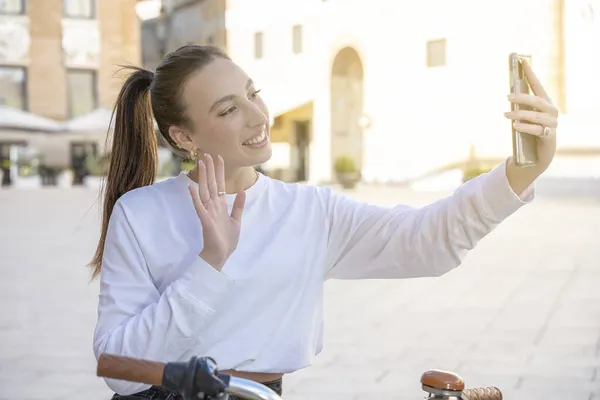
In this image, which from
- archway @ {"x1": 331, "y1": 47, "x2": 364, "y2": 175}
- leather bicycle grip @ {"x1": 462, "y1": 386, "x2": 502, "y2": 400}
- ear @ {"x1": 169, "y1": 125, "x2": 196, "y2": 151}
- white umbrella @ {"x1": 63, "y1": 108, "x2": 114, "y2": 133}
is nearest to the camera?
leather bicycle grip @ {"x1": 462, "y1": 386, "x2": 502, "y2": 400}

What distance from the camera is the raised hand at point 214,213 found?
168cm

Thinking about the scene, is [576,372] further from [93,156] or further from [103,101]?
[103,101]

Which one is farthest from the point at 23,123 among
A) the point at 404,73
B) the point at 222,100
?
the point at 222,100

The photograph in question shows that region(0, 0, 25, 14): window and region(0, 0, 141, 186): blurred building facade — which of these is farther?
region(0, 0, 25, 14): window

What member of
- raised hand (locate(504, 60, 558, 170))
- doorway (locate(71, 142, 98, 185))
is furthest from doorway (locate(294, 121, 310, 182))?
raised hand (locate(504, 60, 558, 170))

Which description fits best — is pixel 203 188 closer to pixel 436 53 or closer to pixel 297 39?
pixel 436 53

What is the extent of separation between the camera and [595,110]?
2389 cm

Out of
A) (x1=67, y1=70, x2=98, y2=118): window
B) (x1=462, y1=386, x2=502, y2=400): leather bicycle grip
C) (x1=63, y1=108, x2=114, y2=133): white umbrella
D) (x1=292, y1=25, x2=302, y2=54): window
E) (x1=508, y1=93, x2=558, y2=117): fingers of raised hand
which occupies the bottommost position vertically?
(x1=462, y1=386, x2=502, y2=400): leather bicycle grip

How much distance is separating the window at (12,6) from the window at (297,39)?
10504 mm

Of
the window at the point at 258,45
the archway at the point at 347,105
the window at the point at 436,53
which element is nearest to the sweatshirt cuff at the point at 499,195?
the window at the point at 436,53

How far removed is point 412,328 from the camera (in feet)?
21.6

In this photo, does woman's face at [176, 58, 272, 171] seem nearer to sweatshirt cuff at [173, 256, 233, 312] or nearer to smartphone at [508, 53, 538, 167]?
sweatshirt cuff at [173, 256, 233, 312]

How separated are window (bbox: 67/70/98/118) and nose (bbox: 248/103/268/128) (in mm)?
33784

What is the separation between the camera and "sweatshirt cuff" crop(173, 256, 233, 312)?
1.73 meters
